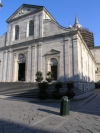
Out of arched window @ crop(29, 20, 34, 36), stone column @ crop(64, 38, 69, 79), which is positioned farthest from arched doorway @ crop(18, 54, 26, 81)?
stone column @ crop(64, 38, 69, 79)

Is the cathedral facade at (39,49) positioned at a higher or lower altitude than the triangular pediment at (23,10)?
lower

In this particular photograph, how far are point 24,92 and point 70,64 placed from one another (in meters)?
7.75

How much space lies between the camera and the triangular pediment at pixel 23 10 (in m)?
23.2

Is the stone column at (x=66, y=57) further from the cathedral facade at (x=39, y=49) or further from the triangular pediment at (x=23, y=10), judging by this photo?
the triangular pediment at (x=23, y=10)

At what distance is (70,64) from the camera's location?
17938mm

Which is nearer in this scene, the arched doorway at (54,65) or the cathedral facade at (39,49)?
the cathedral facade at (39,49)

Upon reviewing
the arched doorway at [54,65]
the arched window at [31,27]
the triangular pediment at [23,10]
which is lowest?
the arched doorway at [54,65]

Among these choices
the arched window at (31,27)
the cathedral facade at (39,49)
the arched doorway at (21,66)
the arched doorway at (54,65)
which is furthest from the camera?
the arched window at (31,27)

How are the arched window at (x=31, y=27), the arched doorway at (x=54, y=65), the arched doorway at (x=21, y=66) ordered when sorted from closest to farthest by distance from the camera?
the arched doorway at (x=54, y=65), the arched doorway at (x=21, y=66), the arched window at (x=31, y=27)

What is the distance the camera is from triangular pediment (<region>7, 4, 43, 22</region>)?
2317 cm

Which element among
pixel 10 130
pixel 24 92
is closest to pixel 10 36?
pixel 24 92

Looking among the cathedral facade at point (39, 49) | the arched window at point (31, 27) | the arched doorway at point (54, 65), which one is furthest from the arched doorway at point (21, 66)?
the arched doorway at point (54, 65)

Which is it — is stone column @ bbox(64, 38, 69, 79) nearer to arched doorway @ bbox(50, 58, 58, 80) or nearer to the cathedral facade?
the cathedral facade

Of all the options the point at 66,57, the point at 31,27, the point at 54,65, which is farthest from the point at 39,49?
the point at 31,27
